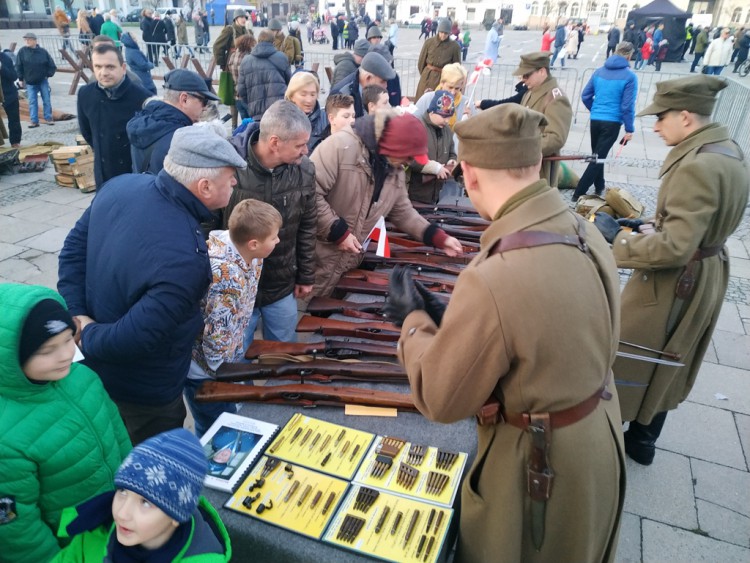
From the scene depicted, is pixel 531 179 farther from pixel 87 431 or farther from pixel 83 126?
pixel 83 126

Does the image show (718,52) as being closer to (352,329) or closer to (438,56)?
(438,56)

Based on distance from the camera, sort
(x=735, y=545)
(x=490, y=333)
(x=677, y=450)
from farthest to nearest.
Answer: (x=677, y=450), (x=735, y=545), (x=490, y=333)

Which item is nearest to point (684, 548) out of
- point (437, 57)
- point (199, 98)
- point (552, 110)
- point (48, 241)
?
point (552, 110)

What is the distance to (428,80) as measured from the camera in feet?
32.5

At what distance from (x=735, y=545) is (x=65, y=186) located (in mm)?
8967

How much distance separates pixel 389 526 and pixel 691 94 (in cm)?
259

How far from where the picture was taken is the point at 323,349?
9.39ft

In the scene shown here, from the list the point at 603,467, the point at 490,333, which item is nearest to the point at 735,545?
the point at 603,467

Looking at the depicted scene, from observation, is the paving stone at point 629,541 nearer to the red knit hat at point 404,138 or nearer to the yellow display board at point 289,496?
the yellow display board at point 289,496

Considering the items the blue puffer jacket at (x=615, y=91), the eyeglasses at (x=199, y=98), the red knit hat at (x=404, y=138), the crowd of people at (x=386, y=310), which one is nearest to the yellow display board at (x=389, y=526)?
the crowd of people at (x=386, y=310)

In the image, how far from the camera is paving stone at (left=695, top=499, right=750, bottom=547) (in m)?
2.89

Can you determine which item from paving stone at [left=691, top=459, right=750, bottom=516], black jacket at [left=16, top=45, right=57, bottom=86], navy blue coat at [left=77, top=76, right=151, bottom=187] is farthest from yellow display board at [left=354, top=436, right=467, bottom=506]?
black jacket at [left=16, top=45, right=57, bottom=86]

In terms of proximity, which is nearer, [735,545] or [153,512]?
[153,512]

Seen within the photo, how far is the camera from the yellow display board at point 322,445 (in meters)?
2.12
